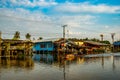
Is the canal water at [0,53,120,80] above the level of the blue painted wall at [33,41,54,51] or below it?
below

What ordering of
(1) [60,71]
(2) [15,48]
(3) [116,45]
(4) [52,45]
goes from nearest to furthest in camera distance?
(1) [60,71]
(2) [15,48]
(4) [52,45]
(3) [116,45]

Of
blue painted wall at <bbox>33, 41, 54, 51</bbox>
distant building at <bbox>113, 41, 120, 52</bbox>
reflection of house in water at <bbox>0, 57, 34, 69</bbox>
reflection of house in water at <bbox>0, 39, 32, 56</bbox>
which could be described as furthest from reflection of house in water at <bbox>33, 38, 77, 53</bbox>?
distant building at <bbox>113, 41, 120, 52</bbox>

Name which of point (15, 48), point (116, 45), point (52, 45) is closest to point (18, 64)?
point (15, 48)

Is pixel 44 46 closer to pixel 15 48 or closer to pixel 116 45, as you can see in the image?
pixel 15 48

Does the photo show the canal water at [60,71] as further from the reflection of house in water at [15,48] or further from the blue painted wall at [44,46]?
the blue painted wall at [44,46]

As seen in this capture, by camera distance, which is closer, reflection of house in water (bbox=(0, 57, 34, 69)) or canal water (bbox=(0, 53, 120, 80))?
canal water (bbox=(0, 53, 120, 80))

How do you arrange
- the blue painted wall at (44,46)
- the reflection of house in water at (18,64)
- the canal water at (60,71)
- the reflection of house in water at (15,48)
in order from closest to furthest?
the canal water at (60,71) → the reflection of house in water at (18,64) → the reflection of house in water at (15,48) → the blue painted wall at (44,46)

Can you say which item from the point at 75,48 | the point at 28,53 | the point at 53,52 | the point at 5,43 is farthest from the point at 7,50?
the point at 75,48

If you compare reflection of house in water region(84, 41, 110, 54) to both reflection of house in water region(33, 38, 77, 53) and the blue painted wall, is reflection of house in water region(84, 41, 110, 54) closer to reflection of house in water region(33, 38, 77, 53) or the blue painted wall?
reflection of house in water region(33, 38, 77, 53)

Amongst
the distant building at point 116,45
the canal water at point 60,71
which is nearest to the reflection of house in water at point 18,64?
the canal water at point 60,71

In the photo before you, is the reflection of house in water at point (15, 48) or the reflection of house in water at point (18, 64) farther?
the reflection of house in water at point (15, 48)

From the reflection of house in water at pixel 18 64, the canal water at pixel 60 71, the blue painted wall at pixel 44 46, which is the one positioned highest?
the blue painted wall at pixel 44 46

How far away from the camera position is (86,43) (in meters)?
89.2

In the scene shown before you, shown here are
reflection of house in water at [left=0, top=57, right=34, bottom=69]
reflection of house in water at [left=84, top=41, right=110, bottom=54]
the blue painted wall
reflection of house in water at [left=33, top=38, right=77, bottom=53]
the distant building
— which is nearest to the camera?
reflection of house in water at [left=0, top=57, right=34, bottom=69]
